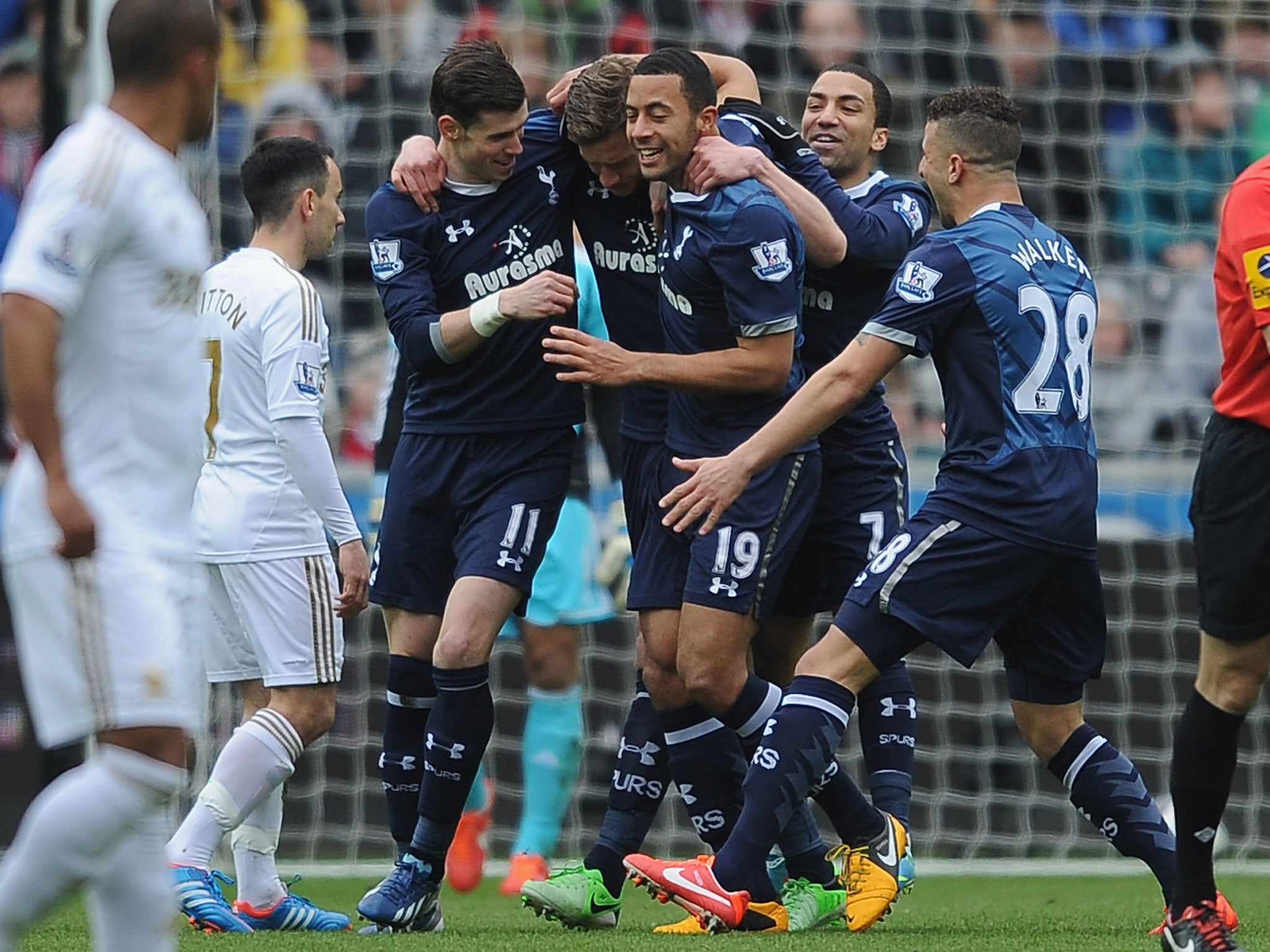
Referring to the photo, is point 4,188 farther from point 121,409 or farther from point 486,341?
point 121,409

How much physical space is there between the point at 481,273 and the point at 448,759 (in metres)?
1.32

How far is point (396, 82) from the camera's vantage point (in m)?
9.81

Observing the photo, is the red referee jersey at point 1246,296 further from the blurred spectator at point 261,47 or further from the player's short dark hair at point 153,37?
the blurred spectator at point 261,47

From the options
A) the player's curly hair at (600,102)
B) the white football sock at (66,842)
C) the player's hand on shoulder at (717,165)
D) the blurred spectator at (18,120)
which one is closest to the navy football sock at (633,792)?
the player's hand on shoulder at (717,165)

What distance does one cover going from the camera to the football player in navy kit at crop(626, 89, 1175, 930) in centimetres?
445

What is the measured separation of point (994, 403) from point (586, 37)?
612 centimetres

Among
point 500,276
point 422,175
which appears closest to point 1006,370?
point 500,276

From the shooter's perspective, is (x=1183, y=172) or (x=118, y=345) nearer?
(x=118, y=345)

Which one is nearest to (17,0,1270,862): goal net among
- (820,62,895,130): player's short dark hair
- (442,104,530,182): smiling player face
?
(820,62,895,130): player's short dark hair

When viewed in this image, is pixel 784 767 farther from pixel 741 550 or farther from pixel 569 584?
pixel 569 584

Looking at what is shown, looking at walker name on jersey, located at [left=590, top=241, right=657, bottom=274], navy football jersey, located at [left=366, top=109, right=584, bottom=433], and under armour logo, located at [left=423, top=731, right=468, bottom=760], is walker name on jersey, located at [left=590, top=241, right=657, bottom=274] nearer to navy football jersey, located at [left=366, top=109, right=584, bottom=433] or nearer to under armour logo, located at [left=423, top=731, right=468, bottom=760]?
navy football jersey, located at [left=366, top=109, right=584, bottom=433]

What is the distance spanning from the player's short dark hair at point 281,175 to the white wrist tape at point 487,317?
78 cm

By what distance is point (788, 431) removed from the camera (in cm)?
455

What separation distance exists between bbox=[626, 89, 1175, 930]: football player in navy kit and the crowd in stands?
4924 mm
